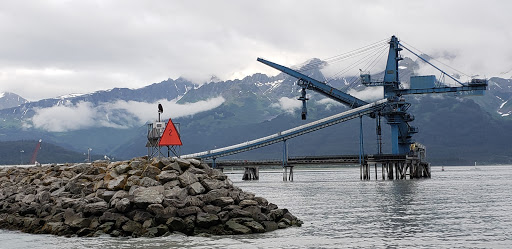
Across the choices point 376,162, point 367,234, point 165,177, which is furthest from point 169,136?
point 376,162

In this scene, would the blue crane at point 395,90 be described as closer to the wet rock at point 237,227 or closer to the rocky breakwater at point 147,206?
the rocky breakwater at point 147,206

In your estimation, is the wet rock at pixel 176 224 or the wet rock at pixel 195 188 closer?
the wet rock at pixel 176 224

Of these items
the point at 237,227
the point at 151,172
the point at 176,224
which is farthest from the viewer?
the point at 151,172

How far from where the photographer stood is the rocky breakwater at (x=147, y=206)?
33.2 metres

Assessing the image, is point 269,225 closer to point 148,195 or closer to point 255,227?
point 255,227

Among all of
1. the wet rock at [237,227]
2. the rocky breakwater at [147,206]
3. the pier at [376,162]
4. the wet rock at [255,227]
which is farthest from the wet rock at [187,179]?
the pier at [376,162]

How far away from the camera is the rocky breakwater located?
3319cm

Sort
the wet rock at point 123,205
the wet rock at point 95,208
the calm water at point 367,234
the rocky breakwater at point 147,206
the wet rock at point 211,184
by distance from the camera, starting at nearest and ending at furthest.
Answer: the calm water at point 367,234
the rocky breakwater at point 147,206
the wet rock at point 123,205
the wet rock at point 95,208
the wet rock at point 211,184

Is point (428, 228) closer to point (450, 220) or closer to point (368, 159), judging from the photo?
point (450, 220)

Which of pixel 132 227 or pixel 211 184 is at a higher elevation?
pixel 211 184

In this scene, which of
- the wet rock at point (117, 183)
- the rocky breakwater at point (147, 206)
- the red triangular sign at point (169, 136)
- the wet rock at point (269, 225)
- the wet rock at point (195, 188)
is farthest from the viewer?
the red triangular sign at point (169, 136)

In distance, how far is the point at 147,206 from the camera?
33844mm

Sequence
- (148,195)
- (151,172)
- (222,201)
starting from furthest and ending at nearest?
(151,172), (222,201), (148,195)

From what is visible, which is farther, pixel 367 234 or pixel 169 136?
pixel 169 136
